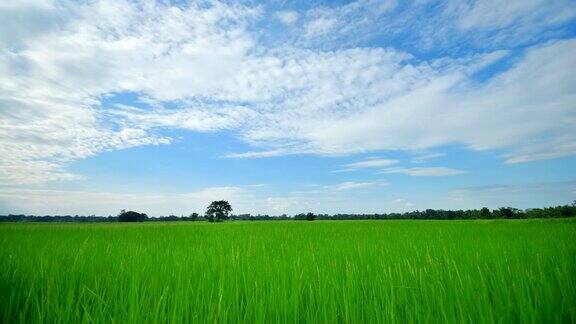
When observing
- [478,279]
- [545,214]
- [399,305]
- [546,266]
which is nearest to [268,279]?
[399,305]

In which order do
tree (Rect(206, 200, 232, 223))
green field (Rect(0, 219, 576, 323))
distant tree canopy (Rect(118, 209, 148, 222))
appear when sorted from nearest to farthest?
green field (Rect(0, 219, 576, 323)), distant tree canopy (Rect(118, 209, 148, 222)), tree (Rect(206, 200, 232, 223))

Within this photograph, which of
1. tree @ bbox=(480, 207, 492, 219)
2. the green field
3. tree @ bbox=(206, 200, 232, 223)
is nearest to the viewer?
the green field

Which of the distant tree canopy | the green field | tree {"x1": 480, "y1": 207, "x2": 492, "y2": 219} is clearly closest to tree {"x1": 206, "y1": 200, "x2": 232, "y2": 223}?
the distant tree canopy

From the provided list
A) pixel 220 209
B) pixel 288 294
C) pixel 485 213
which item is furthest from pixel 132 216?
pixel 288 294

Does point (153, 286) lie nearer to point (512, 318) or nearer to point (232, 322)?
point (232, 322)

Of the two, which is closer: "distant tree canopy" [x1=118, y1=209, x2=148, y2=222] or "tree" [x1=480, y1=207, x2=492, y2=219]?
"tree" [x1=480, y1=207, x2=492, y2=219]

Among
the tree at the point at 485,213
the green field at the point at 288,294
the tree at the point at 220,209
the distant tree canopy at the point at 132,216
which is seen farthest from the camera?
the tree at the point at 220,209

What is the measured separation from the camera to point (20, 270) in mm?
3615

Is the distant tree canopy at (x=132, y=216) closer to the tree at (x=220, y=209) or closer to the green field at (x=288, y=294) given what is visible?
the tree at (x=220, y=209)

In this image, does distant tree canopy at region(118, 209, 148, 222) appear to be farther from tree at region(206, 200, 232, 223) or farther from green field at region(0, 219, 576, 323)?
green field at region(0, 219, 576, 323)

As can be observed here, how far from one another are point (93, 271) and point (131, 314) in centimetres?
233

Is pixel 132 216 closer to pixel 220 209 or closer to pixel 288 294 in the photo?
pixel 220 209

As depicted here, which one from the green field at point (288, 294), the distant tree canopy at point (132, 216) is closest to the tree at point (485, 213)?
the green field at point (288, 294)

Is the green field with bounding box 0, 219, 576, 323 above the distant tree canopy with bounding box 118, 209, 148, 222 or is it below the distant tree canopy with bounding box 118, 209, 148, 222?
below
